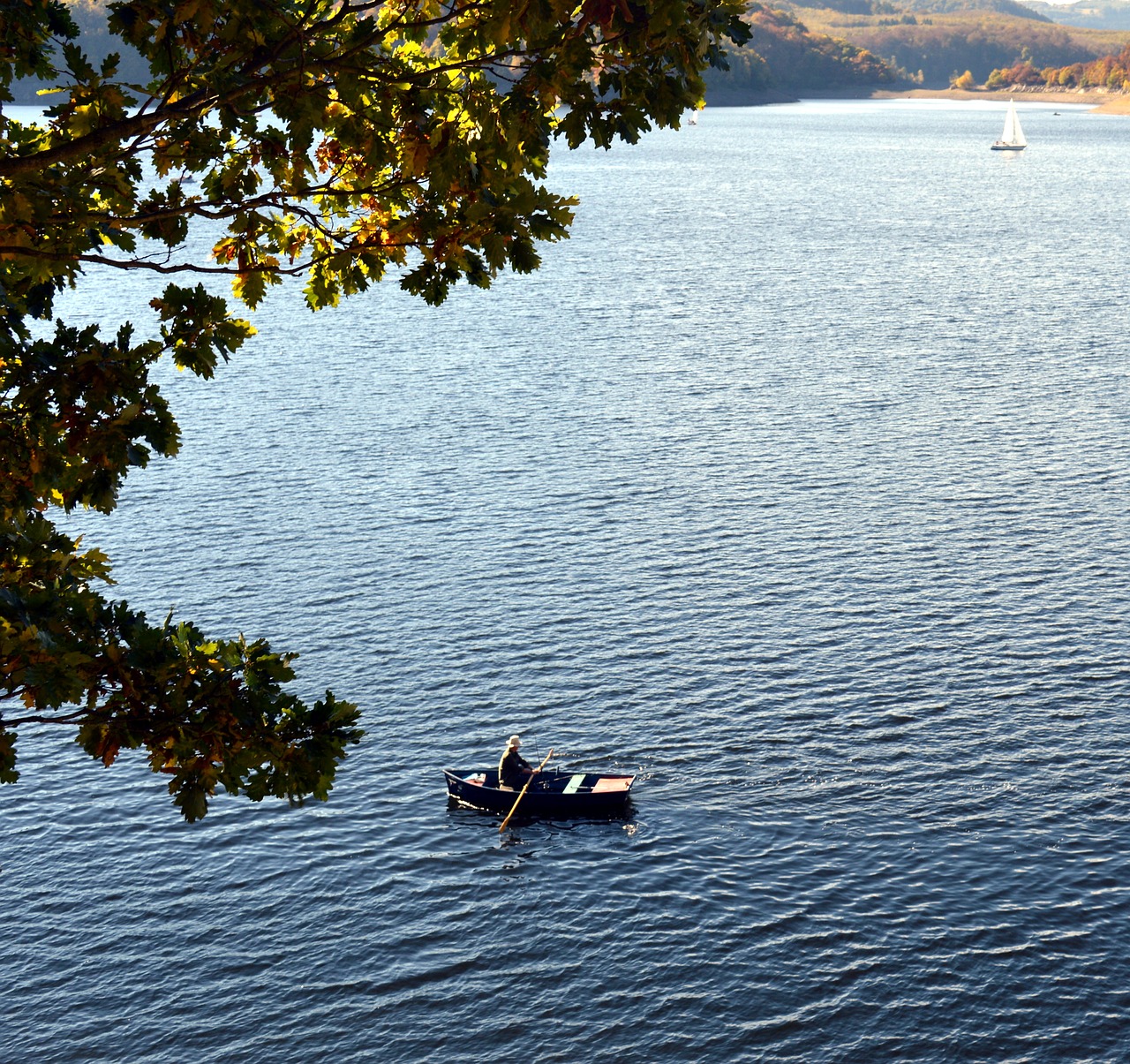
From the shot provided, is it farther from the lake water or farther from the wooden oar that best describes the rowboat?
the lake water

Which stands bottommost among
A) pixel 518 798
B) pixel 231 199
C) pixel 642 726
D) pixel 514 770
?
pixel 518 798

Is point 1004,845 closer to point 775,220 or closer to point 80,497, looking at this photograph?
point 80,497

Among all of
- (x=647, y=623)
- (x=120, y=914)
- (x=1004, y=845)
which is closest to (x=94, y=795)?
(x=120, y=914)

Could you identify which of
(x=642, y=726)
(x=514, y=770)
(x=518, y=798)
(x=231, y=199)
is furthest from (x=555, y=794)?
(x=231, y=199)

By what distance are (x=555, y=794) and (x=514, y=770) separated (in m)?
1.45

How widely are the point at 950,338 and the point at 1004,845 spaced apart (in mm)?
67558

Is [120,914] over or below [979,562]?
below

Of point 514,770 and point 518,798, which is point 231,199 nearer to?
point 514,770

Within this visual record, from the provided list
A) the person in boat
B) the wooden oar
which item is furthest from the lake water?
the person in boat

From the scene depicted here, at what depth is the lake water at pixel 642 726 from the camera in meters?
32.9

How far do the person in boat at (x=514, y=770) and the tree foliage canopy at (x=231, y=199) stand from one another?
26.8 m

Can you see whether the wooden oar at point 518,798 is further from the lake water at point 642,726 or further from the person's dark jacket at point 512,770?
the lake water at point 642,726

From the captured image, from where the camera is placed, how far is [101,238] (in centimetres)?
1521

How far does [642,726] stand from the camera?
4566 centimetres
